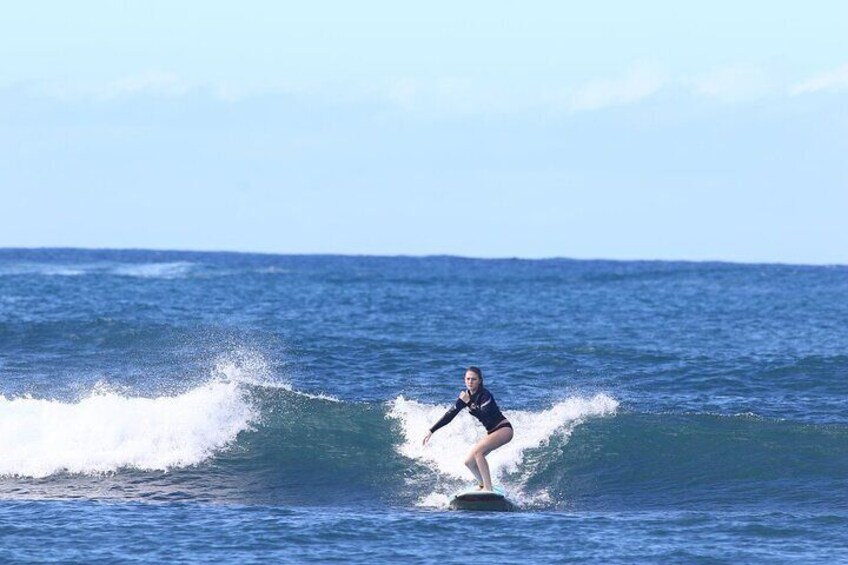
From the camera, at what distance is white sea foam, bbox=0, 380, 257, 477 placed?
1939cm

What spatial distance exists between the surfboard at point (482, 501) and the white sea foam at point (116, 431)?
5.42 metres

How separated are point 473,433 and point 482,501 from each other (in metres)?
4.29

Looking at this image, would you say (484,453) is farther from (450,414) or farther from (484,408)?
(450,414)

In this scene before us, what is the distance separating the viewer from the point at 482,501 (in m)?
16.6

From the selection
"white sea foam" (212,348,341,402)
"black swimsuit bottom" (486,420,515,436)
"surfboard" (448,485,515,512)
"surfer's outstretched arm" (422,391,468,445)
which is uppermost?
"surfer's outstretched arm" (422,391,468,445)

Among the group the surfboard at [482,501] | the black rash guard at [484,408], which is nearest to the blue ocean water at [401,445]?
the surfboard at [482,501]

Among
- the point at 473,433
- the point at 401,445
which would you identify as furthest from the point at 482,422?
the point at 401,445

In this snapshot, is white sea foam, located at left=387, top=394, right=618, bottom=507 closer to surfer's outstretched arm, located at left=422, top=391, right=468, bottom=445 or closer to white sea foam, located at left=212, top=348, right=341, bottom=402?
surfer's outstretched arm, located at left=422, top=391, right=468, bottom=445

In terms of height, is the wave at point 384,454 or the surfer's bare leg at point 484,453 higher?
the surfer's bare leg at point 484,453

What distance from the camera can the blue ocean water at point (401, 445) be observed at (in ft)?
48.1

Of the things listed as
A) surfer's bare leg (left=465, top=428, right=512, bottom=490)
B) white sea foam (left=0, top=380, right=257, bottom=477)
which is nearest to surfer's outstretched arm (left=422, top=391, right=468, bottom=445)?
surfer's bare leg (left=465, top=428, right=512, bottom=490)

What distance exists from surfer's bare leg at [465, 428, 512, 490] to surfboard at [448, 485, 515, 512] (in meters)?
0.19

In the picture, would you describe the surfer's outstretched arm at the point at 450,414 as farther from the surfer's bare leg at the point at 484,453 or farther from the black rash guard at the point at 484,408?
the surfer's bare leg at the point at 484,453

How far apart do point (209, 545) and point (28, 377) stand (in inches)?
550
